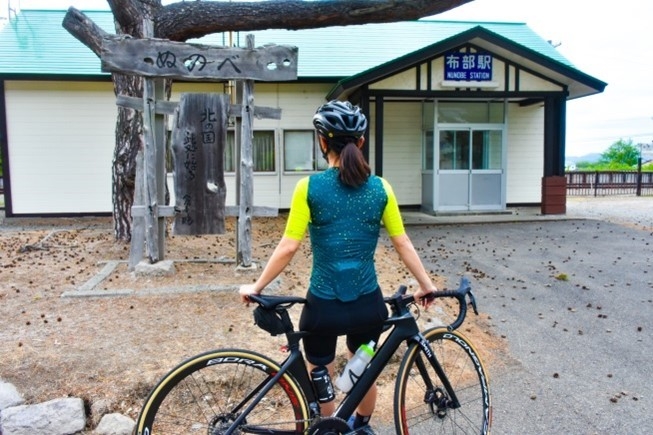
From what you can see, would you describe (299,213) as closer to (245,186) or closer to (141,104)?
(245,186)

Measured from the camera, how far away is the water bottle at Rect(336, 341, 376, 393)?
2709 millimetres

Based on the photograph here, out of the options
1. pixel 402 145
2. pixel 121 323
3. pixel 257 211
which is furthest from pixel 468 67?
pixel 121 323

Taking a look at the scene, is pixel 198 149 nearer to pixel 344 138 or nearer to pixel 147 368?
pixel 147 368

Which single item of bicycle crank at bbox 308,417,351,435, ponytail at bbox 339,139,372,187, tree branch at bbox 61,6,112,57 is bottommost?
bicycle crank at bbox 308,417,351,435

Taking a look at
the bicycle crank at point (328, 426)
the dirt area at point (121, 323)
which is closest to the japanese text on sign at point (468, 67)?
the dirt area at point (121, 323)

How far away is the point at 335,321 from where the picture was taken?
2.59m

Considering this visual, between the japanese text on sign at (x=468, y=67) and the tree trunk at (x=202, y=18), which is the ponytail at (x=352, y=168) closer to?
the tree trunk at (x=202, y=18)

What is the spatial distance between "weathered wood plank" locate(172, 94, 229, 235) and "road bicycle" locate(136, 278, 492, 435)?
143 inches

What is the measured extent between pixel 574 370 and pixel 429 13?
6.27 m

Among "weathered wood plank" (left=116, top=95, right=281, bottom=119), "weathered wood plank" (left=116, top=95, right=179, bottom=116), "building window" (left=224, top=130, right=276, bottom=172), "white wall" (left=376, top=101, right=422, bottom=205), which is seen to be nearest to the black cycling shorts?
"weathered wood plank" (left=116, top=95, right=281, bottom=119)

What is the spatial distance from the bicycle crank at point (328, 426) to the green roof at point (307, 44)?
13182 millimetres

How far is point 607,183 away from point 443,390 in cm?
2614

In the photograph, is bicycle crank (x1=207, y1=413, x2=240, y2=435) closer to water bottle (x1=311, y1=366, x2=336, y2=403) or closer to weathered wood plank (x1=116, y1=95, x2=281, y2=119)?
water bottle (x1=311, y1=366, x2=336, y2=403)

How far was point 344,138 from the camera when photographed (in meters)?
2.66
